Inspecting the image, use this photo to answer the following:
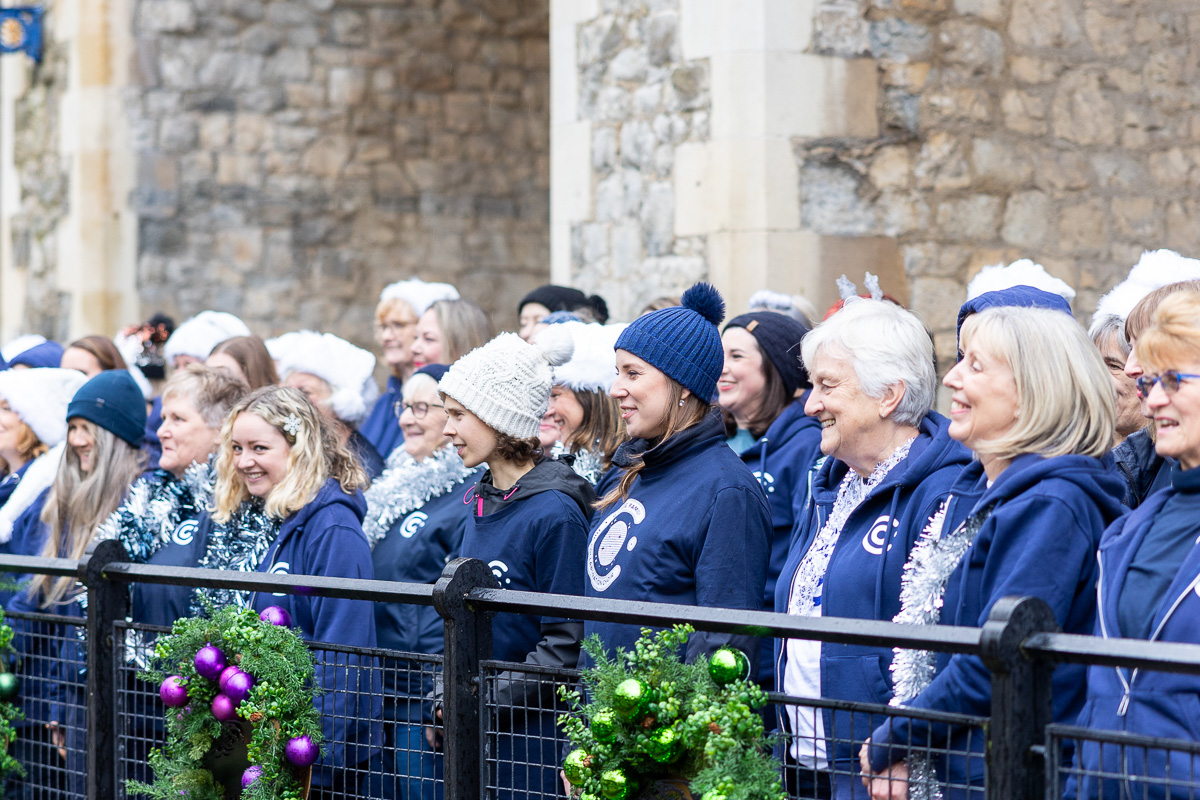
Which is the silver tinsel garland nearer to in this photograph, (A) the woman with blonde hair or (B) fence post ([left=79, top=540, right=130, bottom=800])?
(A) the woman with blonde hair

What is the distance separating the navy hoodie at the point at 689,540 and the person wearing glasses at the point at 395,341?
285 cm

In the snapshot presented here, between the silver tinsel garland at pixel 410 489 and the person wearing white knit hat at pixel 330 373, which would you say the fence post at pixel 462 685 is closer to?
the silver tinsel garland at pixel 410 489

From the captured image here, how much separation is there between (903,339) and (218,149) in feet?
27.5

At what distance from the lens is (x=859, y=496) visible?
10.3 ft

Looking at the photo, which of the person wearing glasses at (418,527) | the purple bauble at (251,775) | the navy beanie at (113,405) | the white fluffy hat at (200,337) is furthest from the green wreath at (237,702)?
the white fluffy hat at (200,337)

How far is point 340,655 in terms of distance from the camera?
141 inches

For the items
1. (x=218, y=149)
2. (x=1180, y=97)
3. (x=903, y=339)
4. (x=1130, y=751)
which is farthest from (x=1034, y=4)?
(x=218, y=149)

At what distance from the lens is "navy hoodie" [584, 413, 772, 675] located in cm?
315

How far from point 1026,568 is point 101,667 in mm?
2460

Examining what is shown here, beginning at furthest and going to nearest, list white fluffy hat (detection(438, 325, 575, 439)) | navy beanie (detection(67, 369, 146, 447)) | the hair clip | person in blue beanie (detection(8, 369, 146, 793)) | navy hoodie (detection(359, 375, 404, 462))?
navy hoodie (detection(359, 375, 404, 462)), navy beanie (detection(67, 369, 146, 447)), person in blue beanie (detection(8, 369, 146, 793)), the hair clip, white fluffy hat (detection(438, 325, 575, 439))

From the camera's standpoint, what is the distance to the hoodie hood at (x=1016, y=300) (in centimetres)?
321

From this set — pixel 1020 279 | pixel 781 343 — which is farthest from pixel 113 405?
pixel 1020 279

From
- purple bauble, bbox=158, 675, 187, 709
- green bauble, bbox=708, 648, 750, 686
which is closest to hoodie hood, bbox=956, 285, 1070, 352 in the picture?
green bauble, bbox=708, 648, 750, 686

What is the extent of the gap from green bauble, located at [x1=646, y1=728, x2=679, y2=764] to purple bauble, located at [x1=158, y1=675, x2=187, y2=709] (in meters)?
1.34
